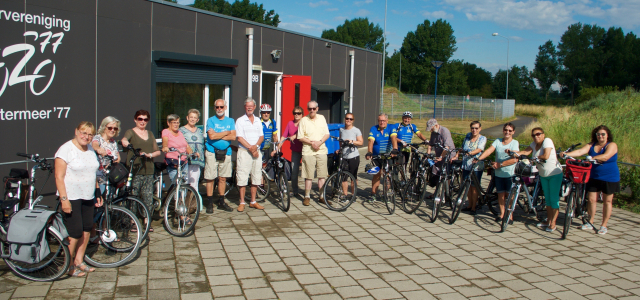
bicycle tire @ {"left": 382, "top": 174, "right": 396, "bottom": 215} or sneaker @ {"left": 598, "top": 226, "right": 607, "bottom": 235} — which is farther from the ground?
bicycle tire @ {"left": 382, "top": 174, "right": 396, "bottom": 215}

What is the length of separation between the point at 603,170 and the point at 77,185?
253 inches

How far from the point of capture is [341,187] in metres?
7.55

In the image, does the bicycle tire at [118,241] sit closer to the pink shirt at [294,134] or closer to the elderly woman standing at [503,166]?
the pink shirt at [294,134]

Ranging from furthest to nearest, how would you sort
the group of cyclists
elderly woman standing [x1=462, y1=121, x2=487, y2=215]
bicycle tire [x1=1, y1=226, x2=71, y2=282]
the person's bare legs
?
elderly woman standing [x1=462, y1=121, x2=487, y2=215] → the person's bare legs → the group of cyclists → bicycle tire [x1=1, y1=226, x2=71, y2=282]

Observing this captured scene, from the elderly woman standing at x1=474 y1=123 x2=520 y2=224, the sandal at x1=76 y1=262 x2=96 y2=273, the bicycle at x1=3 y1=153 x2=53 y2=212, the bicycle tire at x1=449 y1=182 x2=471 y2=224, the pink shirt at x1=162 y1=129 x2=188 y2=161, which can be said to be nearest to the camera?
the sandal at x1=76 y1=262 x2=96 y2=273

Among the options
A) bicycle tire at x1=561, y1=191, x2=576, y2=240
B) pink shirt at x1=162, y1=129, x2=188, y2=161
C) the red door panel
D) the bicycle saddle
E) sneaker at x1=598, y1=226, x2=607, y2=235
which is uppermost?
the red door panel

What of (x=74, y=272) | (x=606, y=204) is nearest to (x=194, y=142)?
(x=74, y=272)

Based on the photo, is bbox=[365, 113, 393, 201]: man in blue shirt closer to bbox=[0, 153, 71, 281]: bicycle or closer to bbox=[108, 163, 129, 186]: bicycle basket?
bbox=[108, 163, 129, 186]: bicycle basket

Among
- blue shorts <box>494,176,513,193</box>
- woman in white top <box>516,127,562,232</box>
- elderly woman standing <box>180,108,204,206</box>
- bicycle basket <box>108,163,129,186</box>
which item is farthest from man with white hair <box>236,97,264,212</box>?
woman in white top <box>516,127,562,232</box>

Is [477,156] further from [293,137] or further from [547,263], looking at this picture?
[293,137]

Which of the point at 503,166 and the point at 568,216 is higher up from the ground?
the point at 503,166

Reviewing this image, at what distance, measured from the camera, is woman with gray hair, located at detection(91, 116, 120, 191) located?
5.20m

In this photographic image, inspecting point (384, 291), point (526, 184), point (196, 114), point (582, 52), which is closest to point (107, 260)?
point (196, 114)

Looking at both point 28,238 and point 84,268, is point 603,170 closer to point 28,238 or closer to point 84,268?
point 84,268
